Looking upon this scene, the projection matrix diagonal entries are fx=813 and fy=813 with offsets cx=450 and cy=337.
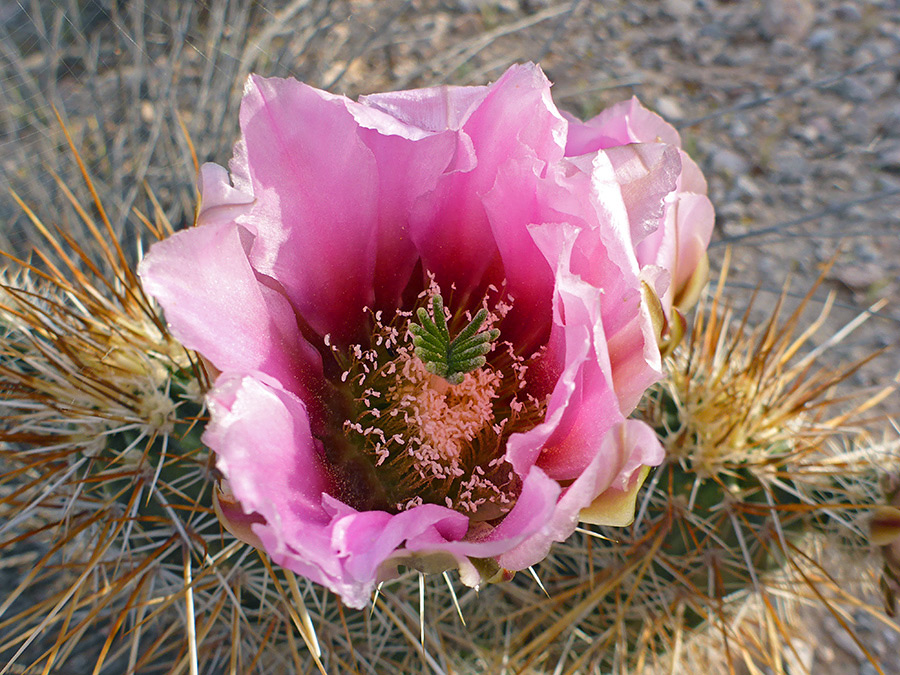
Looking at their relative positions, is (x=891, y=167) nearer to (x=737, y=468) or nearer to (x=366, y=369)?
(x=737, y=468)

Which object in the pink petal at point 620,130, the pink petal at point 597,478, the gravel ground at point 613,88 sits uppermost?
the pink petal at point 620,130

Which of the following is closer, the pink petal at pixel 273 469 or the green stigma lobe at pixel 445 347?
the pink petal at pixel 273 469

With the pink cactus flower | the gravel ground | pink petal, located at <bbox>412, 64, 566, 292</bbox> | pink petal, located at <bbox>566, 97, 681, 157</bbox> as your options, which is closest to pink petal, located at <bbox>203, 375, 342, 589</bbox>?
the pink cactus flower

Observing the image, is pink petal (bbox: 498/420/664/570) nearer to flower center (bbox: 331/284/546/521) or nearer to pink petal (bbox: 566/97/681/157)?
flower center (bbox: 331/284/546/521)

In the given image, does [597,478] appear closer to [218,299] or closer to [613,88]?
[218,299]

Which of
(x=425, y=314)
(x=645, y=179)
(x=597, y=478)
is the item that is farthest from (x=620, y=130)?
(x=597, y=478)

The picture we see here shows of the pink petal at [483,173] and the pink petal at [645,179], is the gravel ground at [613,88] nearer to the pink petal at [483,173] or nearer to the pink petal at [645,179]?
the pink petal at [483,173]

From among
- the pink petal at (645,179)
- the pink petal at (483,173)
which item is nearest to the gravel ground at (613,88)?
the pink petal at (483,173)
